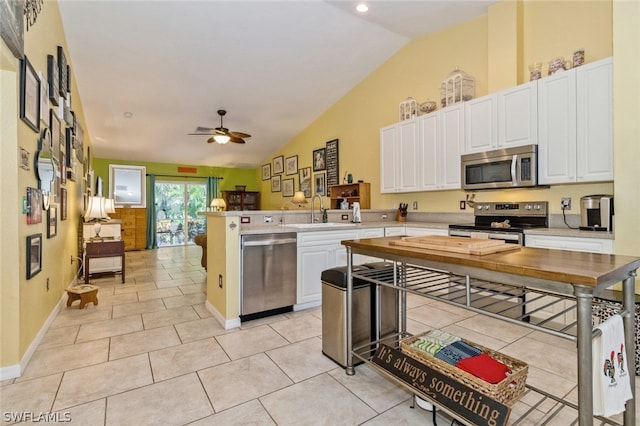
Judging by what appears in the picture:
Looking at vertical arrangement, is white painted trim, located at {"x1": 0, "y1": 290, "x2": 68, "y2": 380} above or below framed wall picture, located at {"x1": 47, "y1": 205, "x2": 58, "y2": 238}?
below

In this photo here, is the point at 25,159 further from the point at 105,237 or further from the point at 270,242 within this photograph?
the point at 105,237

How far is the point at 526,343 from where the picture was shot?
2627 millimetres

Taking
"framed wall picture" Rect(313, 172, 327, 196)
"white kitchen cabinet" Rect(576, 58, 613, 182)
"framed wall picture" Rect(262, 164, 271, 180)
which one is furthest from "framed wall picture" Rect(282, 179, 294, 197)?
"white kitchen cabinet" Rect(576, 58, 613, 182)

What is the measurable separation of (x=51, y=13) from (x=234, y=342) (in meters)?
3.84

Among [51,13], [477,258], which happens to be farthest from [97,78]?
[477,258]

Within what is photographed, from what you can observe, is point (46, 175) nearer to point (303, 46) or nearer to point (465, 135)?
point (303, 46)

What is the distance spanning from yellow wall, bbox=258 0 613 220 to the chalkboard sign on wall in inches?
6.1

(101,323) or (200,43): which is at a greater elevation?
(200,43)

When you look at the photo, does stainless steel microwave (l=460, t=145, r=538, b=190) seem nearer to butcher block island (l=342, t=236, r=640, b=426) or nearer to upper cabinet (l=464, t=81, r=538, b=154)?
upper cabinet (l=464, t=81, r=538, b=154)

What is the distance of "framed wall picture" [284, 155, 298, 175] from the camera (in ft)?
27.1

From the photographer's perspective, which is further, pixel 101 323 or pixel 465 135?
pixel 465 135

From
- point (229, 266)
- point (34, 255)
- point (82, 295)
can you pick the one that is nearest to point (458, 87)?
point (229, 266)

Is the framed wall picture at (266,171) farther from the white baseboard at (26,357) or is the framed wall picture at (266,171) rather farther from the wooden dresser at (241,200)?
the white baseboard at (26,357)

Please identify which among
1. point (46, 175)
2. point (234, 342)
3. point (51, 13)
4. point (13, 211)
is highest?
point (51, 13)
